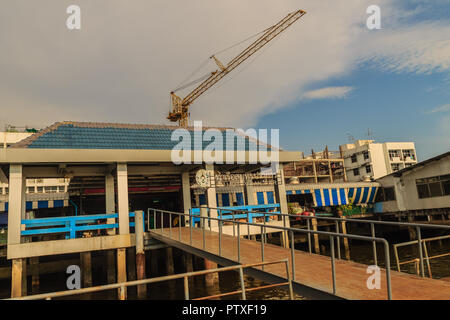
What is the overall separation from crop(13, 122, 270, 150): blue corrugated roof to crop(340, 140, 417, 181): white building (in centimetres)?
5271

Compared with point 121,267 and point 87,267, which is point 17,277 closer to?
point 87,267

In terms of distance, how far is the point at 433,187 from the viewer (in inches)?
1093

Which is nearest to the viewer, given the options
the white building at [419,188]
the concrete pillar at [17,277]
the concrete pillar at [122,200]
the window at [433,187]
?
the concrete pillar at [17,277]

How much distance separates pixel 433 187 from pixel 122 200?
26386 mm

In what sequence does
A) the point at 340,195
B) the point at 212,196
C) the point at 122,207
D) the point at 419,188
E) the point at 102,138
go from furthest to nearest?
the point at 340,195
the point at 419,188
the point at 212,196
the point at 102,138
the point at 122,207

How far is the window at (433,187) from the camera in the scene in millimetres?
26591

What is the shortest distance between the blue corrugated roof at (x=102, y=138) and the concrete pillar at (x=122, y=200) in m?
1.41

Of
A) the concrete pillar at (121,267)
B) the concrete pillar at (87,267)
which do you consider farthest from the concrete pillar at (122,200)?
the concrete pillar at (87,267)

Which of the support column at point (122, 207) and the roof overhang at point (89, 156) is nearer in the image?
the roof overhang at point (89, 156)

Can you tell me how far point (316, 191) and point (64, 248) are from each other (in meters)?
24.8

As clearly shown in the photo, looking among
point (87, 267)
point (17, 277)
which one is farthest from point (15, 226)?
point (87, 267)

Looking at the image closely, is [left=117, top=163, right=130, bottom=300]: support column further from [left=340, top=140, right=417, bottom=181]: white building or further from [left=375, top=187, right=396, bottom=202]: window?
[left=340, top=140, right=417, bottom=181]: white building

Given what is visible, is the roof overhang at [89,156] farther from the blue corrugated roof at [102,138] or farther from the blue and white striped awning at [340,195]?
the blue and white striped awning at [340,195]
